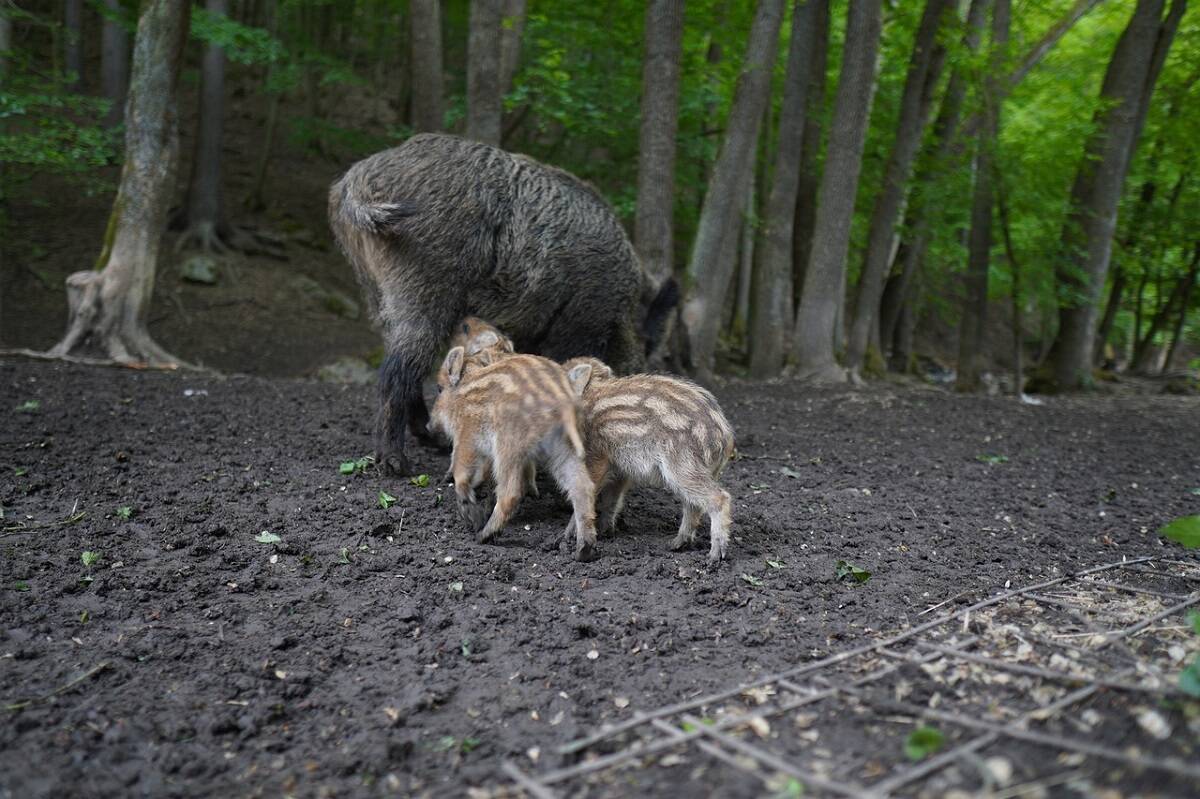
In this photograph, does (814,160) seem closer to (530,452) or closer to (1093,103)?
(1093,103)

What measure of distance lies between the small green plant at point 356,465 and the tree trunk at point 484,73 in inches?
153

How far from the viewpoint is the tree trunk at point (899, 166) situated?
33.2ft

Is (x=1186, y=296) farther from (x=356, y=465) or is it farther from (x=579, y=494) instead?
(x=356, y=465)

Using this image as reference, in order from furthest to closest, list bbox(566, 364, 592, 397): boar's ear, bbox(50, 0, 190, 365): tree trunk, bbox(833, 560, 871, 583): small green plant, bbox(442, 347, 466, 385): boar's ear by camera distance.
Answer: bbox(50, 0, 190, 365): tree trunk
bbox(442, 347, 466, 385): boar's ear
bbox(566, 364, 592, 397): boar's ear
bbox(833, 560, 871, 583): small green plant

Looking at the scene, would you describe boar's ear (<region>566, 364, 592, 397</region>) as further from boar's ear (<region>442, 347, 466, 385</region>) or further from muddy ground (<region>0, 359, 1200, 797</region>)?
muddy ground (<region>0, 359, 1200, 797</region>)

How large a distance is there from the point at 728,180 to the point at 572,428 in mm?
5736

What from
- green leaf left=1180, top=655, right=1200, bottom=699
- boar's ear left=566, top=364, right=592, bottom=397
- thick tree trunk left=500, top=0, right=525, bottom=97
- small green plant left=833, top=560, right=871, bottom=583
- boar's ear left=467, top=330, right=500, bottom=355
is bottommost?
small green plant left=833, top=560, right=871, bottom=583

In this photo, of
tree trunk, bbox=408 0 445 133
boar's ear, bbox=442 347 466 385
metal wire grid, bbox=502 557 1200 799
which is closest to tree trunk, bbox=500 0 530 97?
tree trunk, bbox=408 0 445 133

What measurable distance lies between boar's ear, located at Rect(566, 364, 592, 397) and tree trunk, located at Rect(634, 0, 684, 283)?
355cm

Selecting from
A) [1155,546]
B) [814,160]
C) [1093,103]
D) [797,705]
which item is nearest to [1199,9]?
[1093,103]

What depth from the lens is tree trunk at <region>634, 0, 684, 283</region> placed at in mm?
7547

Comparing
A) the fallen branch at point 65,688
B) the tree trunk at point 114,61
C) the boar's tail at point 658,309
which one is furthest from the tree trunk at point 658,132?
the tree trunk at point 114,61

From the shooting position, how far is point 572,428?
3.52 meters

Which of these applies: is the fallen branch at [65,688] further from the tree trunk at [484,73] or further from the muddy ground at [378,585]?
the tree trunk at [484,73]
